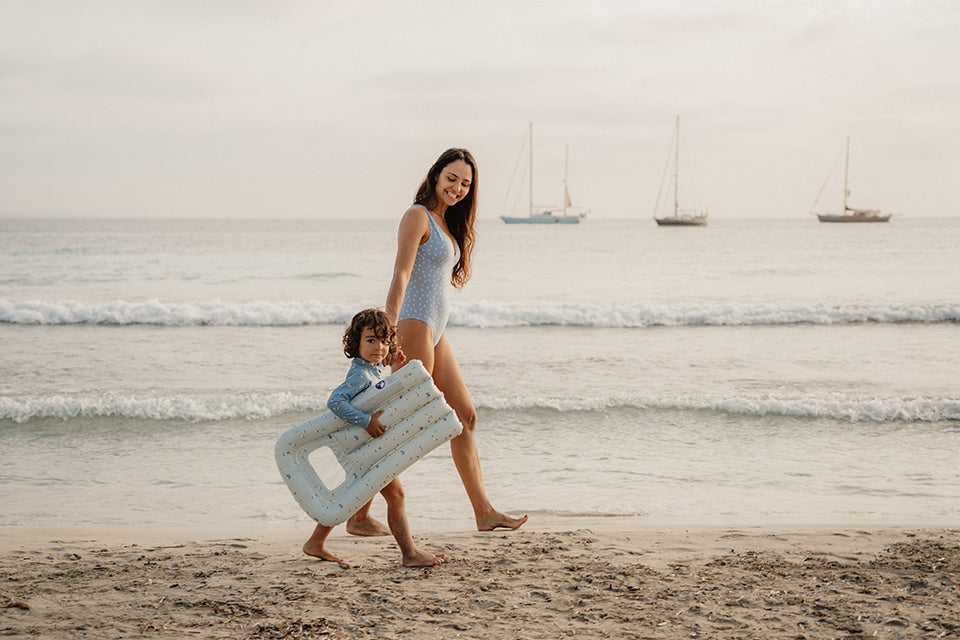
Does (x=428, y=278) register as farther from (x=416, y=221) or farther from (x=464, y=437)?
(x=464, y=437)

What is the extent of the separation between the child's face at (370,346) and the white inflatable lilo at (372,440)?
0.12m

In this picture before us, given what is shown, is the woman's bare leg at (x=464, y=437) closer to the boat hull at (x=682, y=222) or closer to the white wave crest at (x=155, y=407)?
the white wave crest at (x=155, y=407)

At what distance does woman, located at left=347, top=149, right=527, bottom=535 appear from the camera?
3.59 m

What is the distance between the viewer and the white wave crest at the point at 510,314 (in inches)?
593

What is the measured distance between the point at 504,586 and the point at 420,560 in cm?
47

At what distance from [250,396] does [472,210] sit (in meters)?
4.97

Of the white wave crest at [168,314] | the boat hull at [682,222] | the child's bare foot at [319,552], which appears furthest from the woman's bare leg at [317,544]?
the boat hull at [682,222]

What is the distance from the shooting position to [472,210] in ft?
12.7

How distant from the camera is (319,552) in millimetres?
3508

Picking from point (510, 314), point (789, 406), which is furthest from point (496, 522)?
point (510, 314)

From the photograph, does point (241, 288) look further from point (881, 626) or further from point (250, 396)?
point (881, 626)

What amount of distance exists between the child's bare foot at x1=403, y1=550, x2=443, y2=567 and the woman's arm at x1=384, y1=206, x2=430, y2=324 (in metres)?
1.13

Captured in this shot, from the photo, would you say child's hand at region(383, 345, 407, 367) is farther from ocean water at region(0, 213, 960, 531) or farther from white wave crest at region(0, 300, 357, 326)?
white wave crest at region(0, 300, 357, 326)

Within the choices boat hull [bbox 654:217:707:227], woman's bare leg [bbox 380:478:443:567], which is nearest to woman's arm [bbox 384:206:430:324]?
woman's bare leg [bbox 380:478:443:567]
